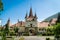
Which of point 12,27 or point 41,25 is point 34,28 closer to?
point 41,25

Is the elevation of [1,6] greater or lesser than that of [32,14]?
lesser

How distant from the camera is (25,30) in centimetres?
8138

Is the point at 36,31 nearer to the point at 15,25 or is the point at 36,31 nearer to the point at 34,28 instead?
the point at 34,28

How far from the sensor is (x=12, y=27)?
278ft

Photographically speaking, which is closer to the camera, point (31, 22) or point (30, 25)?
point (30, 25)

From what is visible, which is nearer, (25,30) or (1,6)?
(1,6)

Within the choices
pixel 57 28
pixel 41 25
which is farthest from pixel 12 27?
pixel 57 28

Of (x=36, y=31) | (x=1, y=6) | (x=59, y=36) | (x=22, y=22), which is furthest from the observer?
(x=22, y=22)

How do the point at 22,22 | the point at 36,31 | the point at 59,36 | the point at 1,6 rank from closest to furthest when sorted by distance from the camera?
1. the point at 1,6
2. the point at 59,36
3. the point at 36,31
4. the point at 22,22

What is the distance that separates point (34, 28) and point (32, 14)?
Answer: 678 cm

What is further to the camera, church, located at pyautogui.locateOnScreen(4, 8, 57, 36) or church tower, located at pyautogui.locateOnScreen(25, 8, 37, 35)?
church tower, located at pyautogui.locateOnScreen(25, 8, 37, 35)

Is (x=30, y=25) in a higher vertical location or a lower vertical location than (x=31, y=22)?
lower

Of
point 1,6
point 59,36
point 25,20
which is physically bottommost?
point 59,36

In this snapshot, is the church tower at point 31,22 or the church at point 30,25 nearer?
the church at point 30,25
